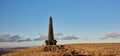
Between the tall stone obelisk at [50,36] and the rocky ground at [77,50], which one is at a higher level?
the tall stone obelisk at [50,36]

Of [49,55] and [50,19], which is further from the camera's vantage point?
[50,19]

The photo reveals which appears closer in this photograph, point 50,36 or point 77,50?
point 77,50

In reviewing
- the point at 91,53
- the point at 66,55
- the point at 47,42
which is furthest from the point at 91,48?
the point at 47,42

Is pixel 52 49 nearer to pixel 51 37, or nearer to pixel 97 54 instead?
pixel 51 37

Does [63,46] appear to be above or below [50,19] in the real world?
below

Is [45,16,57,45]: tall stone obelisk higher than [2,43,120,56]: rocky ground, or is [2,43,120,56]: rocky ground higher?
[45,16,57,45]: tall stone obelisk

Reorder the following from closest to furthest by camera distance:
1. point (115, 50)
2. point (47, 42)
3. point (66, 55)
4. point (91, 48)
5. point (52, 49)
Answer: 1. point (66, 55)
2. point (115, 50)
3. point (91, 48)
4. point (52, 49)
5. point (47, 42)

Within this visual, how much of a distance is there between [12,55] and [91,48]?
13.9 meters

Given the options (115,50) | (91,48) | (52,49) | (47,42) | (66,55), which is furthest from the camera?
(47,42)

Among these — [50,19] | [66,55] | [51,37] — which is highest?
[50,19]

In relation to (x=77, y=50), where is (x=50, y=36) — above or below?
above

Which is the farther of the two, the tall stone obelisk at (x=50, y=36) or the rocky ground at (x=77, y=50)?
the tall stone obelisk at (x=50, y=36)

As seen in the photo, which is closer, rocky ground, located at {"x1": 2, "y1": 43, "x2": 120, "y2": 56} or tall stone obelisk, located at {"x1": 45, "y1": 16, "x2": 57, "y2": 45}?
rocky ground, located at {"x1": 2, "y1": 43, "x2": 120, "y2": 56}

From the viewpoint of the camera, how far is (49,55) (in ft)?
144
